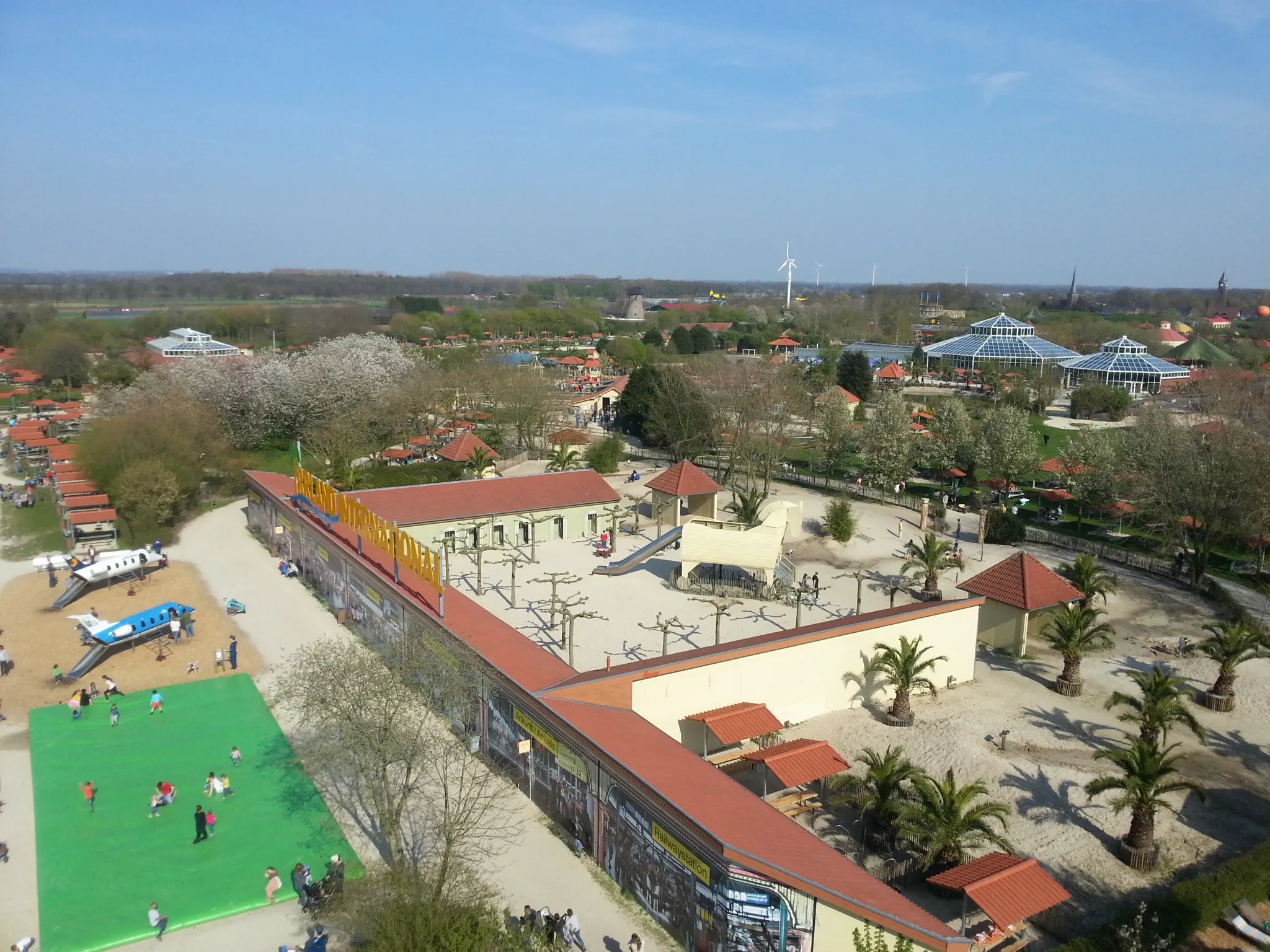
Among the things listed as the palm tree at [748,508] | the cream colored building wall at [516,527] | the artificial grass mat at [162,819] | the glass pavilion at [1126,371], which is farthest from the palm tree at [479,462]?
the glass pavilion at [1126,371]

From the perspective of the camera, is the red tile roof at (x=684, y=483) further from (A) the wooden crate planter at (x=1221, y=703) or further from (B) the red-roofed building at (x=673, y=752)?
(A) the wooden crate planter at (x=1221, y=703)

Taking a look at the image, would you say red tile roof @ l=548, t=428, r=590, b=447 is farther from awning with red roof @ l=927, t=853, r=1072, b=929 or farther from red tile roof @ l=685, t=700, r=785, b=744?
awning with red roof @ l=927, t=853, r=1072, b=929

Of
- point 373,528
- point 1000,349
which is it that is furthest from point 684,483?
point 1000,349

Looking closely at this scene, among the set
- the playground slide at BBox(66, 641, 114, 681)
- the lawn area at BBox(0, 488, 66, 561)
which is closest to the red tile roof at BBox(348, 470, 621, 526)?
the playground slide at BBox(66, 641, 114, 681)

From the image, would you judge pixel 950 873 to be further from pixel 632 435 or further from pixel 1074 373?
pixel 1074 373

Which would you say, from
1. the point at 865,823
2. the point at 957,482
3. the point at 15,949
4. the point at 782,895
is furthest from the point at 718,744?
the point at 957,482

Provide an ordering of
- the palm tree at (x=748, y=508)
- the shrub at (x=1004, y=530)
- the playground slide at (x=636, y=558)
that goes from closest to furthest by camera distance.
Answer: the playground slide at (x=636, y=558) < the palm tree at (x=748, y=508) < the shrub at (x=1004, y=530)
